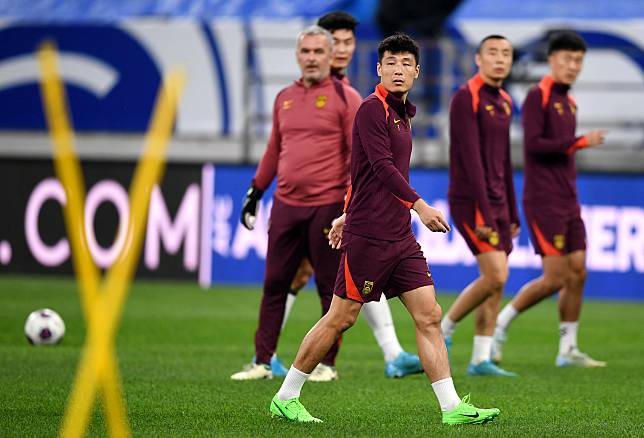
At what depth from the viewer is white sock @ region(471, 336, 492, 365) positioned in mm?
9625

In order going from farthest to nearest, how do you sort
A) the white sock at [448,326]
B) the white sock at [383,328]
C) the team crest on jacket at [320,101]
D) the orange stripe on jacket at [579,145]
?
1. the orange stripe on jacket at [579,145]
2. the white sock at [448,326]
3. the white sock at [383,328]
4. the team crest on jacket at [320,101]

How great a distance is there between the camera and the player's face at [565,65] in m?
10.4

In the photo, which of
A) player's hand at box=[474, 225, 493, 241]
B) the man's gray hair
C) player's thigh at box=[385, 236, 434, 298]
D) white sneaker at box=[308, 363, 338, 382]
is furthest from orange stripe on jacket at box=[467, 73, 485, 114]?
player's thigh at box=[385, 236, 434, 298]

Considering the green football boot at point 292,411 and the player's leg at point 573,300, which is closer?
the green football boot at point 292,411

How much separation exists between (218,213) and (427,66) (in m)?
3.91

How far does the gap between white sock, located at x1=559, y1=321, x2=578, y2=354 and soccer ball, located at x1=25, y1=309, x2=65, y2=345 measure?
13.2 feet

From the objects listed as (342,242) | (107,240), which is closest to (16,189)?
(107,240)

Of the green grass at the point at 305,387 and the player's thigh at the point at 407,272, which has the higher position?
the player's thigh at the point at 407,272

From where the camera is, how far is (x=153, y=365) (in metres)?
9.72

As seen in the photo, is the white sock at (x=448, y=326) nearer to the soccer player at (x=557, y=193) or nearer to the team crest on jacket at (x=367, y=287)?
the soccer player at (x=557, y=193)

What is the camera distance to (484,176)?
9.47m

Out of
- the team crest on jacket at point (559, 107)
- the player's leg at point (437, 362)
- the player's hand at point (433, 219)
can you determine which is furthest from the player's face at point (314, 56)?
the player's hand at point (433, 219)

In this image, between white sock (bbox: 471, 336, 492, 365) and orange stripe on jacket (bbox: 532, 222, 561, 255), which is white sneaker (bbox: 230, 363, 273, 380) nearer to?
white sock (bbox: 471, 336, 492, 365)

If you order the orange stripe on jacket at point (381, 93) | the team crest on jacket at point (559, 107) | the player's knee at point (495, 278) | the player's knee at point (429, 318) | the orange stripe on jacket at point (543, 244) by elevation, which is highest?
the orange stripe on jacket at point (381, 93)
